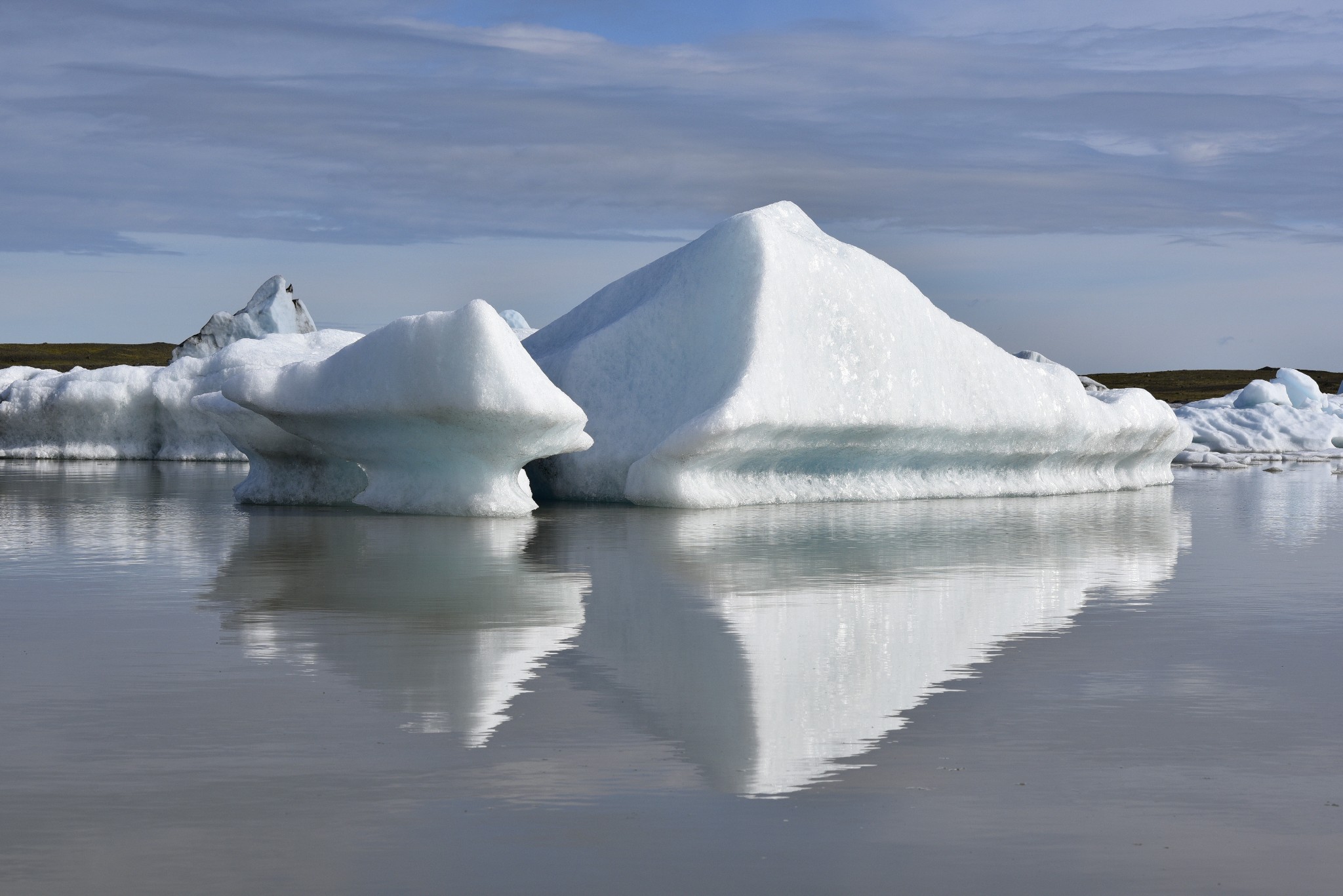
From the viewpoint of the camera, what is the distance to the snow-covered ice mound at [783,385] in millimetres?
14875

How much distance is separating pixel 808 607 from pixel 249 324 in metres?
26.8

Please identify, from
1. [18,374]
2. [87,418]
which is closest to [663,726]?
[87,418]

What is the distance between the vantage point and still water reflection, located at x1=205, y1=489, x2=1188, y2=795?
4.69 metres

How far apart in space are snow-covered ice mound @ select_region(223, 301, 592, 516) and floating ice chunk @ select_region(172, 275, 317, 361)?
1884 cm

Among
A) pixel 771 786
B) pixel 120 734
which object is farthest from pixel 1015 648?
pixel 120 734

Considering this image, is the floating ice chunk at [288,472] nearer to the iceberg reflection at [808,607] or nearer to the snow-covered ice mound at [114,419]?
the iceberg reflection at [808,607]

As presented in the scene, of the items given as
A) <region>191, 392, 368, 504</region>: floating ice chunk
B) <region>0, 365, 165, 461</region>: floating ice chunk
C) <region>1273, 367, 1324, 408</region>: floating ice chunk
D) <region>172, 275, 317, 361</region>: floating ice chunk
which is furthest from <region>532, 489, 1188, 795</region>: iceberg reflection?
<region>1273, 367, 1324, 408</region>: floating ice chunk

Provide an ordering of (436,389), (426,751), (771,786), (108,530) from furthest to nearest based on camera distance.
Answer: (436,389), (108,530), (426,751), (771,786)

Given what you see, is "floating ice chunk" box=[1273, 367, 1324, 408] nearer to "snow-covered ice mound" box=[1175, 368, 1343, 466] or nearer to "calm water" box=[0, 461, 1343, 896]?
"snow-covered ice mound" box=[1175, 368, 1343, 466]

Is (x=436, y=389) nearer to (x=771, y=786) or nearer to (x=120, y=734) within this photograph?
(x=120, y=734)

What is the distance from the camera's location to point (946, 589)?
26.1 feet

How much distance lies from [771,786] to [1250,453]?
123 ft

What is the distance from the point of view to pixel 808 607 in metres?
7.18

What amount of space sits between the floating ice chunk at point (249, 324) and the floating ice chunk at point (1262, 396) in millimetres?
27242
